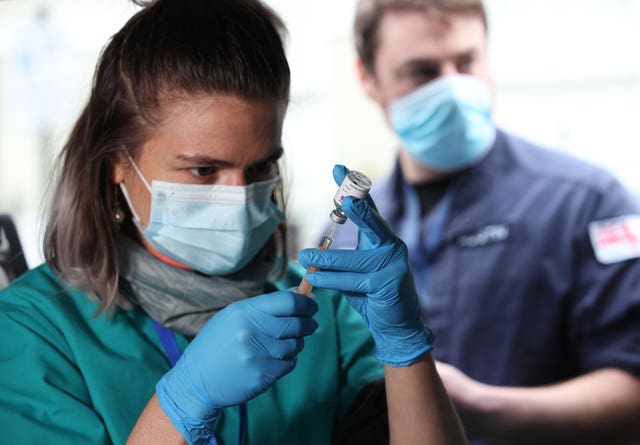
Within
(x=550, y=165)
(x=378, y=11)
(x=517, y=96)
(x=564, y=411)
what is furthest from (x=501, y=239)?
(x=517, y=96)

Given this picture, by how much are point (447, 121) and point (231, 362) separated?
1.29 m

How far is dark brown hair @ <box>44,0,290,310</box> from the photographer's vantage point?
1055 mm

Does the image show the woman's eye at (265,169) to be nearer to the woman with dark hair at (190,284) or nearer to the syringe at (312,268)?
the woman with dark hair at (190,284)

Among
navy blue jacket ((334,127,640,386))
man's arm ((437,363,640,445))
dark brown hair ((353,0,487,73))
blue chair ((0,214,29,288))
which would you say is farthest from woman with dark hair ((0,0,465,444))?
dark brown hair ((353,0,487,73))

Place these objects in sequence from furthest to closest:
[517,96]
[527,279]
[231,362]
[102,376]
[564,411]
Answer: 1. [517,96]
2. [527,279]
3. [564,411]
4. [102,376]
5. [231,362]

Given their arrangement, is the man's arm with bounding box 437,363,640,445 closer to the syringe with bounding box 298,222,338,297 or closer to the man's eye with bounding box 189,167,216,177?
the syringe with bounding box 298,222,338,297

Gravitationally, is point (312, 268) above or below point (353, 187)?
below

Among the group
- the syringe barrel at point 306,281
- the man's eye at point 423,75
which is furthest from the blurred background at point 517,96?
the syringe barrel at point 306,281

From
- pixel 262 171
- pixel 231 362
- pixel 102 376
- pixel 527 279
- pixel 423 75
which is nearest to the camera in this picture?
pixel 231 362

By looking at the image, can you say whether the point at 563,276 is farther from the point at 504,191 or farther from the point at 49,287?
the point at 49,287

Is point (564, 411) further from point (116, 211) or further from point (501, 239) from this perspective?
point (116, 211)

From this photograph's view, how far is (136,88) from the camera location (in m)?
1.09

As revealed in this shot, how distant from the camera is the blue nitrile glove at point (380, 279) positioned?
93cm

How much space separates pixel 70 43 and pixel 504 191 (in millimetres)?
1774
